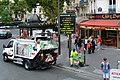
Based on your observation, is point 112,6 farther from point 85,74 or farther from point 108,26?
point 85,74

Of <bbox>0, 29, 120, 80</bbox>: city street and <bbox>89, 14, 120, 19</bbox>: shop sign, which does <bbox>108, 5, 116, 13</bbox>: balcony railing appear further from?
<bbox>0, 29, 120, 80</bbox>: city street

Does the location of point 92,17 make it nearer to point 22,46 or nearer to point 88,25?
point 88,25

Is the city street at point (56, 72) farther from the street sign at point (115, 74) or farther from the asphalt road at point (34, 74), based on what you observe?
the street sign at point (115, 74)

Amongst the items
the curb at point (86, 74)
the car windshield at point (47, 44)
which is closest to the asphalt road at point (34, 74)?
the curb at point (86, 74)

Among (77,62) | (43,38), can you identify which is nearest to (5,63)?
(43,38)

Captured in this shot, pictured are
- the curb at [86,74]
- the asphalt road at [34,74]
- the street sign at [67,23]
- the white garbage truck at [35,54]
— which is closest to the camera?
the asphalt road at [34,74]

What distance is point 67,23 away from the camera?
1889cm

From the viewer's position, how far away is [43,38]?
18.4 m

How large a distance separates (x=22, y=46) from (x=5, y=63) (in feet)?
9.05

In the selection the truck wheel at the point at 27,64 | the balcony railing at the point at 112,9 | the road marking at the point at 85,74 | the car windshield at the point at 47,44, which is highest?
the balcony railing at the point at 112,9

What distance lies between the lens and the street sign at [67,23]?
18.8m

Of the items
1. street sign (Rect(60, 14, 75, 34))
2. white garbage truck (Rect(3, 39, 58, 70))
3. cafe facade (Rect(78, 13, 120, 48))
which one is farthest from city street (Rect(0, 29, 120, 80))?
cafe facade (Rect(78, 13, 120, 48))

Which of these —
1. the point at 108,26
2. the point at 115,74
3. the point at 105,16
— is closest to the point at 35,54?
the point at 115,74

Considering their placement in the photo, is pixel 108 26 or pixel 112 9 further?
pixel 112 9
